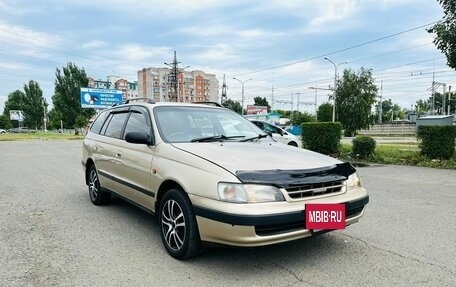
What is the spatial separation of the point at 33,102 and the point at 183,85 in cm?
3427

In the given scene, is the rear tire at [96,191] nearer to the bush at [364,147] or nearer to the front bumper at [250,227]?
the front bumper at [250,227]

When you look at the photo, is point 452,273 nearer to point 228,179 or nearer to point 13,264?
point 228,179

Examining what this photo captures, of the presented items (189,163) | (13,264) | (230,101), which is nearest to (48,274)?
(13,264)

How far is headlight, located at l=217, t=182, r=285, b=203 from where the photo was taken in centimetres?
311

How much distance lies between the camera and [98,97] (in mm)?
42500

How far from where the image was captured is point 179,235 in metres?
3.68

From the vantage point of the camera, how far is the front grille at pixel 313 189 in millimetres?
3203

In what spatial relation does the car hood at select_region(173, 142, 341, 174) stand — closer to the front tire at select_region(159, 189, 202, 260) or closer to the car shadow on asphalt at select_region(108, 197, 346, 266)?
the front tire at select_region(159, 189, 202, 260)

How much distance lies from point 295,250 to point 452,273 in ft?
4.77

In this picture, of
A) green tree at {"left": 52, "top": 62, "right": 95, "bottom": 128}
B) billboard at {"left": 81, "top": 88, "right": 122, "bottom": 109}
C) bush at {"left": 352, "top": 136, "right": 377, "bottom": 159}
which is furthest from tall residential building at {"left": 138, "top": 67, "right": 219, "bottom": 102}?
bush at {"left": 352, "top": 136, "right": 377, "bottom": 159}

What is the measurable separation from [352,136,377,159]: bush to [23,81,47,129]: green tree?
83.2 meters

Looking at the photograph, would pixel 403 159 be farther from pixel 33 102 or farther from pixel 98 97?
pixel 33 102

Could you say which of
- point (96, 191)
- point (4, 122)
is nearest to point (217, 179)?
point (96, 191)

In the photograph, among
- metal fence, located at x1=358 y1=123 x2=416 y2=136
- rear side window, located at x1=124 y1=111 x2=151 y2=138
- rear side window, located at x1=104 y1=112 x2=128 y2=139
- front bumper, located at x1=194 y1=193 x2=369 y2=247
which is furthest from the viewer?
metal fence, located at x1=358 y1=123 x2=416 y2=136
